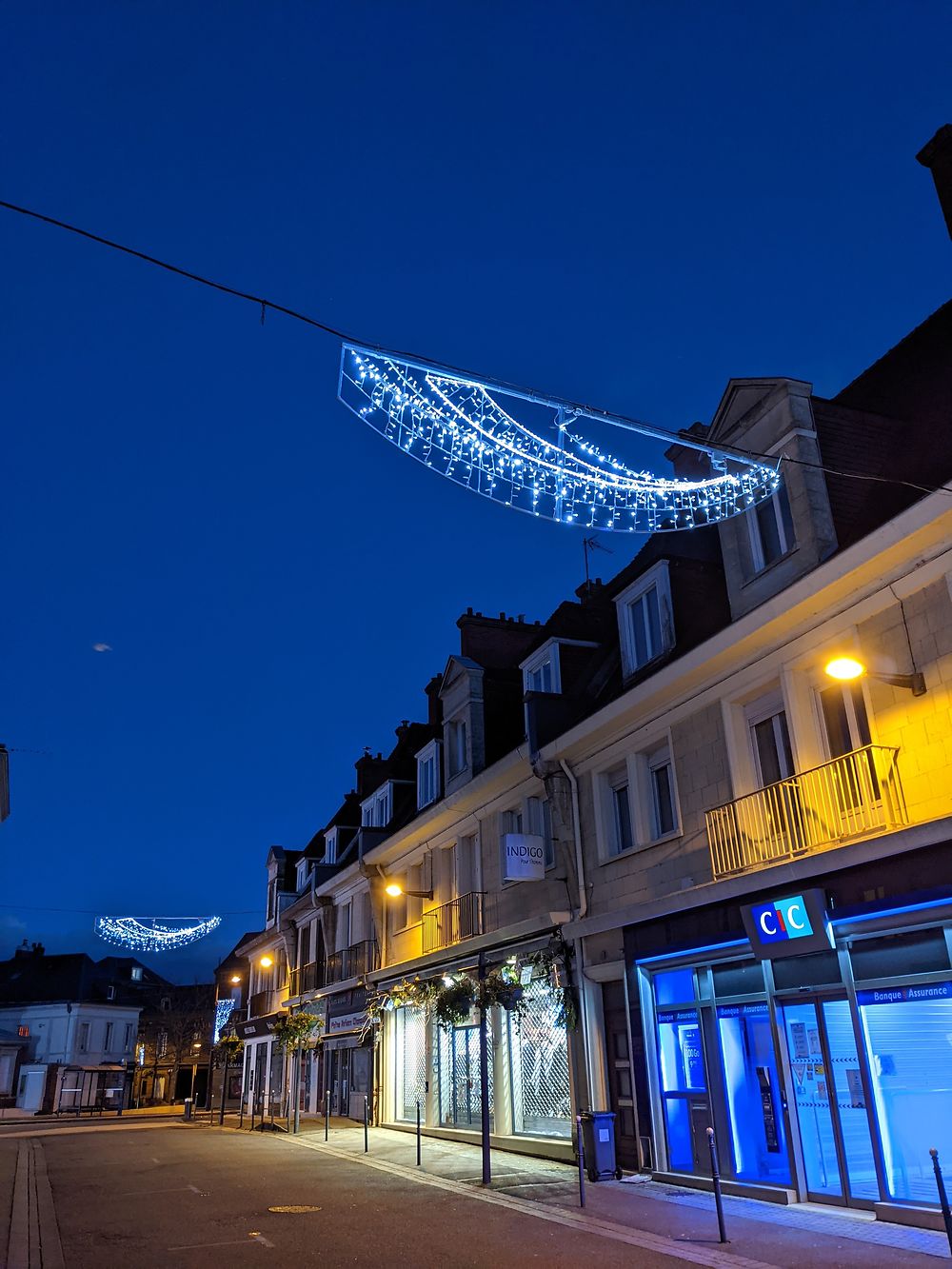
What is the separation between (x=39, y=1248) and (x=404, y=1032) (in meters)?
14.9

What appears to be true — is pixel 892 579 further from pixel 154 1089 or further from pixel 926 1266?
pixel 154 1089

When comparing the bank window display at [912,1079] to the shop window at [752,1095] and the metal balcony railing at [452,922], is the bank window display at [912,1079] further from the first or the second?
the metal balcony railing at [452,922]

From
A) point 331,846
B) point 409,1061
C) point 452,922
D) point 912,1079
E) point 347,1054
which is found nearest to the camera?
point 912,1079

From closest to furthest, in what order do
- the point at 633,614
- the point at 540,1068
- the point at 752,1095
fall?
the point at 752,1095
the point at 633,614
the point at 540,1068

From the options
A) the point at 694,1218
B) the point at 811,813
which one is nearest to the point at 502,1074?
the point at 694,1218

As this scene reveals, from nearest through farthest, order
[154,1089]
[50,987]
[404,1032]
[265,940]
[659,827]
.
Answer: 1. [659,827]
2. [404,1032]
3. [265,940]
4. [154,1089]
5. [50,987]

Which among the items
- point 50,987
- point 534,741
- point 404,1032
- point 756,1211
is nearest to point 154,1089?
point 50,987

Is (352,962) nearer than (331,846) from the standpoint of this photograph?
Yes

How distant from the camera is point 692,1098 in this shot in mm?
12250

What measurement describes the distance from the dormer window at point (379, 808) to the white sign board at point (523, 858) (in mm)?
12208

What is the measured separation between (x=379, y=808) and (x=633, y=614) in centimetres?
1577

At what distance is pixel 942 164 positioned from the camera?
12.2 metres

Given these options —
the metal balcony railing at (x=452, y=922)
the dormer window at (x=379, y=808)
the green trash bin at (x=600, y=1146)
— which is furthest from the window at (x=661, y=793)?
the dormer window at (x=379, y=808)

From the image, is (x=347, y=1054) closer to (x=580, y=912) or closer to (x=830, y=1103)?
(x=580, y=912)
